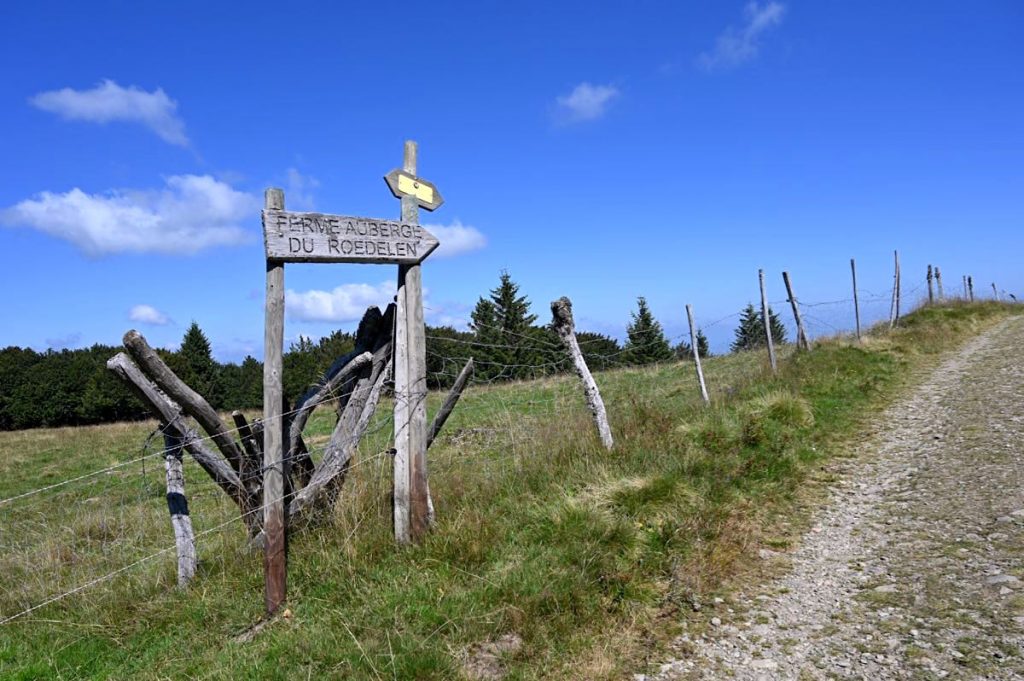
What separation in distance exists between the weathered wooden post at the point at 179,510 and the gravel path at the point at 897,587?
3714 mm

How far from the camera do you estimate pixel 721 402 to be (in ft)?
31.7

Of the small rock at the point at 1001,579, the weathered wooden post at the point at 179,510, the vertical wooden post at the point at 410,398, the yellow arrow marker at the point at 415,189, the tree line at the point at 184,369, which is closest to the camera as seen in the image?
the small rock at the point at 1001,579

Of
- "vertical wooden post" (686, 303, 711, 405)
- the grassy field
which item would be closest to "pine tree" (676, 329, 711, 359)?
"vertical wooden post" (686, 303, 711, 405)

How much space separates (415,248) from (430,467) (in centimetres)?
281

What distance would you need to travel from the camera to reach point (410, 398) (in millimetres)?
5477

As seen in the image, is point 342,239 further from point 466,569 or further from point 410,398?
point 466,569

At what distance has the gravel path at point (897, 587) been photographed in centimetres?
366

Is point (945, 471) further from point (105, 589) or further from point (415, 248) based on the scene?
point (105, 589)

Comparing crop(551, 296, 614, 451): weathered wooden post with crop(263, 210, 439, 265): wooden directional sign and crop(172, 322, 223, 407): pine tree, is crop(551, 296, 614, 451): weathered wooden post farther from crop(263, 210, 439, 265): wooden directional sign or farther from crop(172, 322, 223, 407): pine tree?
crop(172, 322, 223, 407): pine tree

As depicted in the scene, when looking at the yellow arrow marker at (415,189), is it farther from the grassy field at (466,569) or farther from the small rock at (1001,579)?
the small rock at (1001,579)

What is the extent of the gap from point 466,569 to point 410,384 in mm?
1639

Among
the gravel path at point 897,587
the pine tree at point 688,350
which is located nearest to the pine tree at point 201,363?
the pine tree at point 688,350

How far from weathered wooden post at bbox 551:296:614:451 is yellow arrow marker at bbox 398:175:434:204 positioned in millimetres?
2064

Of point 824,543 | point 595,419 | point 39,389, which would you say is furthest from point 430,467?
point 39,389
